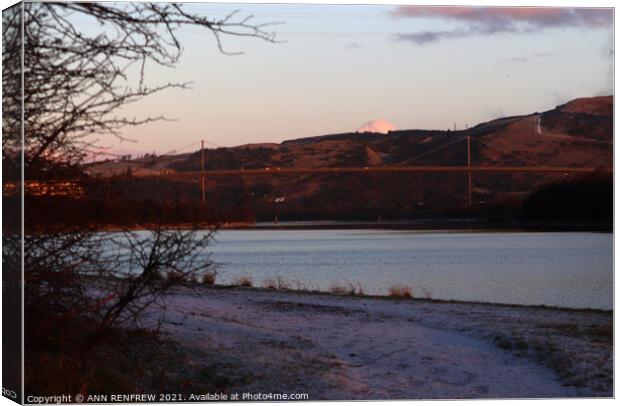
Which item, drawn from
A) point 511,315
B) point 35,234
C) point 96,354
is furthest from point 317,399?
point 511,315

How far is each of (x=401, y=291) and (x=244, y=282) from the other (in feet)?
5.53

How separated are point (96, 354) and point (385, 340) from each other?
2321mm

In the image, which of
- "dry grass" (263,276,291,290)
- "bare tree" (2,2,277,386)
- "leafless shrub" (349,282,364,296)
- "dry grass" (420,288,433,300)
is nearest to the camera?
"bare tree" (2,2,277,386)

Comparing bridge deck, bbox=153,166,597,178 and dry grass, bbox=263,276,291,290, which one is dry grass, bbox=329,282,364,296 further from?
bridge deck, bbox=153,166,597,178

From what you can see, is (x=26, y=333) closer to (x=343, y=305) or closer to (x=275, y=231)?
(x=275, y=231)

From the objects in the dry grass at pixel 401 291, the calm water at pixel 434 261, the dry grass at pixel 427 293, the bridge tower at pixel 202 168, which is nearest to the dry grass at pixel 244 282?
the calm water at pixel 434 261

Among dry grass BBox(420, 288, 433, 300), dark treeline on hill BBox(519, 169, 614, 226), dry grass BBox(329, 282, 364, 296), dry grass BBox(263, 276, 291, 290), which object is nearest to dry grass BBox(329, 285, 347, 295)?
dry grass BBox(329, 282, 364, 296)

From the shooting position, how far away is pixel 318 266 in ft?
32.3

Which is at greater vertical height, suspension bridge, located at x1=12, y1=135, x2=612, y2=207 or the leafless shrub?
suspension bridge, located at x1=12, y1=135, x2=612, y2=207

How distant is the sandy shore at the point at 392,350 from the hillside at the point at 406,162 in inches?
34.6

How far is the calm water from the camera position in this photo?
8.42 m

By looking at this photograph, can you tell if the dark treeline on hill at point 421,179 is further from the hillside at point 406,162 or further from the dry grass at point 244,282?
the dry grass at point 244,282

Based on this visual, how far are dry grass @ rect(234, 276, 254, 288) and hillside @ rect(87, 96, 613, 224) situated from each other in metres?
1.94

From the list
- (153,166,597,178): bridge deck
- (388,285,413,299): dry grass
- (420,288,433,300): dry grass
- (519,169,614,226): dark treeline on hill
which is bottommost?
(420,288,433,300): dry grass
